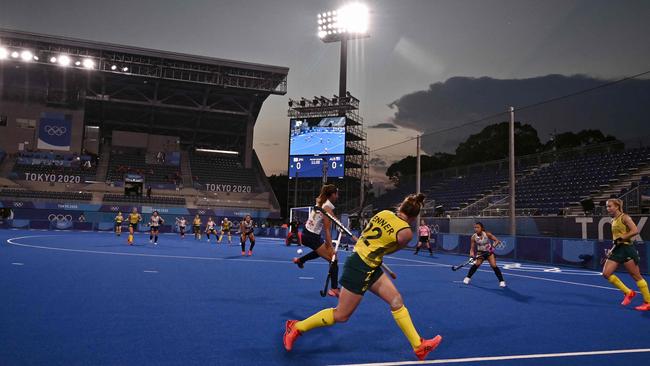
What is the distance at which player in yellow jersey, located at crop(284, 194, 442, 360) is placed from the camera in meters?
5.00

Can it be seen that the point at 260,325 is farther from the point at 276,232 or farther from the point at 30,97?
the point at 30,97

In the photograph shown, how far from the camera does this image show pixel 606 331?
23.2 feet

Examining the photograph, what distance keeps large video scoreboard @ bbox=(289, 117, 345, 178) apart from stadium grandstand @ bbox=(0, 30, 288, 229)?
7.73 metres

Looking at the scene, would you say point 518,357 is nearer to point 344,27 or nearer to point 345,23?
point 345,23

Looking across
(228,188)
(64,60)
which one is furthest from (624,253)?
(64,60)

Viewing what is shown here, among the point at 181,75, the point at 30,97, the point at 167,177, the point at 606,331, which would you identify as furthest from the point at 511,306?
the point at 30,97

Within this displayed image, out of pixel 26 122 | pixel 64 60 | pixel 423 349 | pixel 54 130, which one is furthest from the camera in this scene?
pixel 54 130

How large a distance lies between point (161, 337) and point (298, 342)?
1.75 meters

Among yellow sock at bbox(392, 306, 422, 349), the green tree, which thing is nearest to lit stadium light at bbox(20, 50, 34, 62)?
yellow sock at bbox(392, 306, 422, 349)

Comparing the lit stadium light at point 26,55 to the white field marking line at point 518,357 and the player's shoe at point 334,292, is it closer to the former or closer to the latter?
the player's shoe at point 334,292

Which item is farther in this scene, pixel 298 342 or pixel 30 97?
pixel 30 97

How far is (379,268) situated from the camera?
521cm

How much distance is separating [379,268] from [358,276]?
12.8 inches

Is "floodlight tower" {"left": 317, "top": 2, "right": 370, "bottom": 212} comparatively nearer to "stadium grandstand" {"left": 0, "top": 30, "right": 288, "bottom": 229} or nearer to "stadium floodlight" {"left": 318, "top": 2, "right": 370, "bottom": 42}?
"stadium floodlight" {"left": 318, "top": 2, "right": 370, "bottom": 42}
